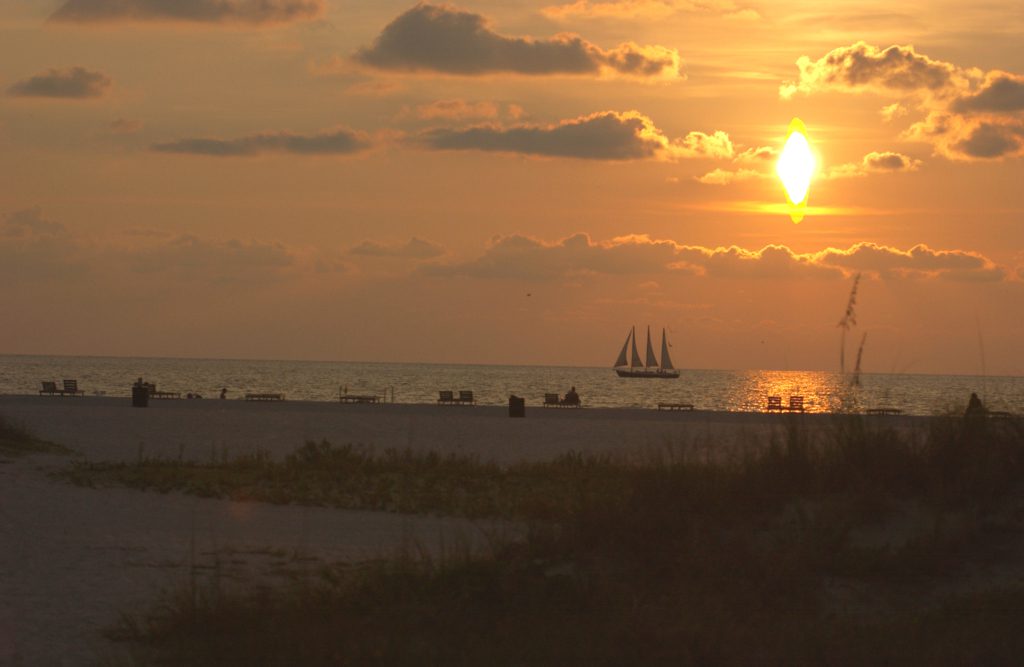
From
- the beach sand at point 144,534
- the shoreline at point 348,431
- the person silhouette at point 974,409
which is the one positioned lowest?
the beach sand at point 144,534

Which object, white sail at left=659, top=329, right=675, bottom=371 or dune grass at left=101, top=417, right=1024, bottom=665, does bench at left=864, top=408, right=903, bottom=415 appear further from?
white sail at left=659, top=329, right=675, bottom=371

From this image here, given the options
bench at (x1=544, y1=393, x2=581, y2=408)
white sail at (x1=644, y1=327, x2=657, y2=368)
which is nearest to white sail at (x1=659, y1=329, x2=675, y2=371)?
white sail at (x1=644, y1=327, x2=657, y2=368)

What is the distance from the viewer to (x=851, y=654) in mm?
7469

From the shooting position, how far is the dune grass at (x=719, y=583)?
762 cm

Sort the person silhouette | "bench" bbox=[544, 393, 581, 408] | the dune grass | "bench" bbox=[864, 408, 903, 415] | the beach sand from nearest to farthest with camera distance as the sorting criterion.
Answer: the dune grass → the beach sand → the person silhouette → "bench" bbox=[864, 408, 903, 415] → "bench" bbox=[544, 393, 581, 408]

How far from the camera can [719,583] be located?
30.2ft

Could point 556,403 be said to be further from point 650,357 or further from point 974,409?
point 650,357

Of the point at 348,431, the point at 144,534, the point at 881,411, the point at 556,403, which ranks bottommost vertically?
the point at 144,534

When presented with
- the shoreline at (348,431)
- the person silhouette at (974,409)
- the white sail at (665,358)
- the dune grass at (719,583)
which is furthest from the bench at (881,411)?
the white sail at (665,358)

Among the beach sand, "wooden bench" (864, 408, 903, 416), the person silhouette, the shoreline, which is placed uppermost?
the person silhouette

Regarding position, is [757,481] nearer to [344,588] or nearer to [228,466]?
[344,588]

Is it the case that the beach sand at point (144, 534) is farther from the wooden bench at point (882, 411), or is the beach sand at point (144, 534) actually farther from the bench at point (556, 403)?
the bench at point (556, 403)

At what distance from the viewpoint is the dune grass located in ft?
25.0

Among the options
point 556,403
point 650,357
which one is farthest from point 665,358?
point 556,403
